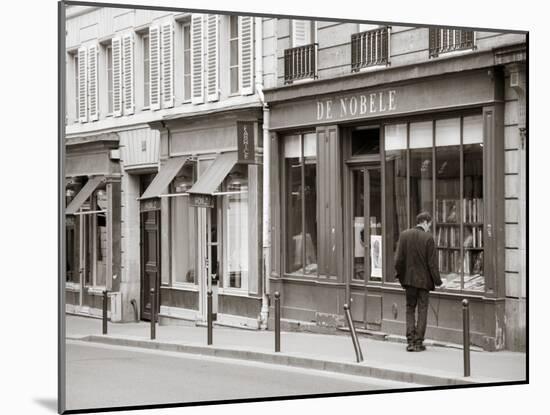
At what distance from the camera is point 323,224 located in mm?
12930

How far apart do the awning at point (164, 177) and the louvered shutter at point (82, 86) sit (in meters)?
0.98

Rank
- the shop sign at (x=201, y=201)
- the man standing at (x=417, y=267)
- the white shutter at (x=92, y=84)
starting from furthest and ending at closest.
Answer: the man standing at (x=417, y=267) → the shop sign at (x=201, y=201) → the white shutter at (x=92, y=84)

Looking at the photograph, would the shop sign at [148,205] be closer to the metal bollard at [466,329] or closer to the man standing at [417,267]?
the man standing at [417,267]

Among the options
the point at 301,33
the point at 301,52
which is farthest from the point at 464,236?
the point at 301,33

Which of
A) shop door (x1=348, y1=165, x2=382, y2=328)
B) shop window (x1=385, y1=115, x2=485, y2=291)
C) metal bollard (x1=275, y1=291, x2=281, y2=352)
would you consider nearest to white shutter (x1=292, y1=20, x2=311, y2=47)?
shop window (x1=385, y1=115, x2=485, y2=291)

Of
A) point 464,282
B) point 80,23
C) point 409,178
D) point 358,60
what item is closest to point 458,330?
point 464,282

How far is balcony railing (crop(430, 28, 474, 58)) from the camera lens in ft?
42.8

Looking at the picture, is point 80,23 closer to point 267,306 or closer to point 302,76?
point 302,76

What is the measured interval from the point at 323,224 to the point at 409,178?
3.41ft

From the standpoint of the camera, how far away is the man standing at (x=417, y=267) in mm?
12969

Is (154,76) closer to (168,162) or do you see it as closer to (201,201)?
(168,162)

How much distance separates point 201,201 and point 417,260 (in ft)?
7.80

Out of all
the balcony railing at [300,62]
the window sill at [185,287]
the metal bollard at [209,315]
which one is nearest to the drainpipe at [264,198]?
the balcony railing at [300,62]

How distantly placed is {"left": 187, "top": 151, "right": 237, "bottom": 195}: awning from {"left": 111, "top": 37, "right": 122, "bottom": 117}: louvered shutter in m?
1.05
